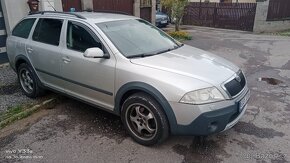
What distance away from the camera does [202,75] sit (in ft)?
10.8

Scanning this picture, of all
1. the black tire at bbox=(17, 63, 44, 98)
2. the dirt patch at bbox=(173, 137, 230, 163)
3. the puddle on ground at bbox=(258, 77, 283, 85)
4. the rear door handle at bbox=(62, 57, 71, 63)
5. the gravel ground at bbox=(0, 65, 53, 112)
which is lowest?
the dirt patch at bbox=(173, 137, 230, 163)

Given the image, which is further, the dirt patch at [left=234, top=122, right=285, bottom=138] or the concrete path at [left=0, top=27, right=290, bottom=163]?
the dirt patch at [left=234, top=122, right=285, bottom=138]

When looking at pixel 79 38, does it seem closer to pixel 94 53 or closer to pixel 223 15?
pixel 94 53

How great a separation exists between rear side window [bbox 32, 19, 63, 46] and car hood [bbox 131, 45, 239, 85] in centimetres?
164

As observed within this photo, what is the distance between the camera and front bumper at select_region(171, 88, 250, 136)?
10.1 feet

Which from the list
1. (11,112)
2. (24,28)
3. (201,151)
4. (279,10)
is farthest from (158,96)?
(279,10)

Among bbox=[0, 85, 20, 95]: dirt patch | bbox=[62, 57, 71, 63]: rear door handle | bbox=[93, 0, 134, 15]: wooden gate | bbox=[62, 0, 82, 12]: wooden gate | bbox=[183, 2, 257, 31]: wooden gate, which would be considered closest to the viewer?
bbox=[62, 57, 71, 63]: rear door handle

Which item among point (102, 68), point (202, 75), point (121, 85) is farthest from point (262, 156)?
point (102, 68)

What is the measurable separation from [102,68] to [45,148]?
131 centimetres

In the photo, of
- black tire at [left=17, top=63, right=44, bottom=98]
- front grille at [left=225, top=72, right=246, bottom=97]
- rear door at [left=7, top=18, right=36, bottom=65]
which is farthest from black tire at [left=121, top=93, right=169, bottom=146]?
rear door at [left=7, top=18, right=36, bottom=65]

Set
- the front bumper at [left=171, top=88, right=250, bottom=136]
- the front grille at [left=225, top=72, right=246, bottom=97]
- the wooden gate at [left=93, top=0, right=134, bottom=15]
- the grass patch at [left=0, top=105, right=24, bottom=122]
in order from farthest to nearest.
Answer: the wooden gate at [left=93, top=0, right=134, bottom=15]
the grass patch at [left=0, top=105, right=24, bottom=122]
the front grille at [left=225, top=72, right=246, bottom=97]
the front bumper at [left=171, top=88, right=250, bottom=136]

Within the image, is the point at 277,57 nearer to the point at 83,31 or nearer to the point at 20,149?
the point at 83,31

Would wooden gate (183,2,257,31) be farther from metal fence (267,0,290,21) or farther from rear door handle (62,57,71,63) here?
rear door handle (62,57,71,63)

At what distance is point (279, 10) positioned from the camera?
17.1 meters
